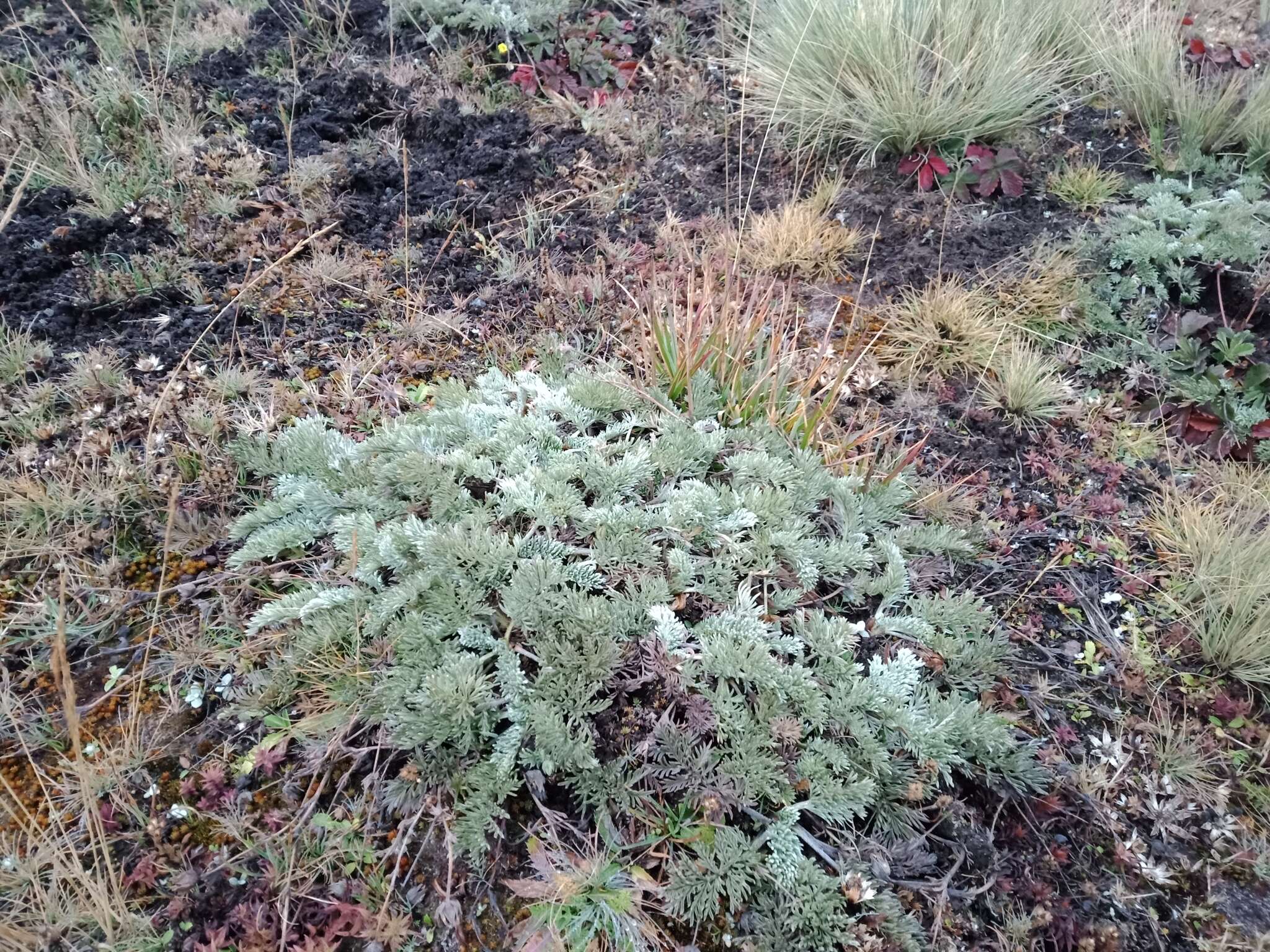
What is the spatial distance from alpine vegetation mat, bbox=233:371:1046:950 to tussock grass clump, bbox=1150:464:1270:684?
72cm

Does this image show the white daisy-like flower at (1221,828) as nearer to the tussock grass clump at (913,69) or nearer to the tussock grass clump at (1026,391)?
the tussock grass clump at (1026,391)

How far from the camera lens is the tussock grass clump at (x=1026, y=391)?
302cm

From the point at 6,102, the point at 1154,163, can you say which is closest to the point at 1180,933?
the point at 1154,163

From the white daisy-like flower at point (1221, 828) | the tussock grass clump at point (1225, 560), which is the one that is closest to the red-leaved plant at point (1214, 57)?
the tussock grass clump at point (1225, 560)

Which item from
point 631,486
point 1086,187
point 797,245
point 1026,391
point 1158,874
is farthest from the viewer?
point 1086,187

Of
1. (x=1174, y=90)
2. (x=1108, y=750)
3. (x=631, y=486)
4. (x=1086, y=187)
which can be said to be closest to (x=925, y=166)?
(x=1086, y=187)

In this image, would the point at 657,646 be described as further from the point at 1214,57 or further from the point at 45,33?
the point at 45,33

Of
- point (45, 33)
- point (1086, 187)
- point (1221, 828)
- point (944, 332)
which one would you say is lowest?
point (1221, 828)

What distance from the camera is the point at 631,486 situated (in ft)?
7.71

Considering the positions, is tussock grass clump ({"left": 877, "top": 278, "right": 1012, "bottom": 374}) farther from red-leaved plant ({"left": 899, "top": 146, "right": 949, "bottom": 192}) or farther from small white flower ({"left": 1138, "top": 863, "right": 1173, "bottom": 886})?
small white flower ({"left": 1138, "top": 863, "right": 1173, "bottom": 886})

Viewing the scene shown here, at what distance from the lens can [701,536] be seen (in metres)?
2.25

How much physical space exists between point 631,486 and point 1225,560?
1966 mm

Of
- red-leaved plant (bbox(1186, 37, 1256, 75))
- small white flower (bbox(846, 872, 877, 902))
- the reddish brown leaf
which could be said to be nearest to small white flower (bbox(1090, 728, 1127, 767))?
small white flower (bbox(846, 872, 877, 902))

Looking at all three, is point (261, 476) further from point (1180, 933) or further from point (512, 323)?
point (1180, 933)
